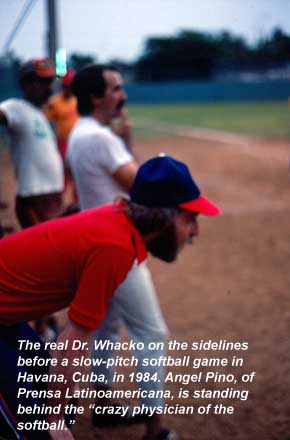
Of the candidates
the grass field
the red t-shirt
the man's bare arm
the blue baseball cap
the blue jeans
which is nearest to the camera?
Result: the red t-shirt

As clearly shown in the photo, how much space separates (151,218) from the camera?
6.90 ft

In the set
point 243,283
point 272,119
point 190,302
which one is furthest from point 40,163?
point 272,119

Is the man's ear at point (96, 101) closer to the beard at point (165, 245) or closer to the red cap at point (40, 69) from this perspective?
the red cap at point (40, 69)

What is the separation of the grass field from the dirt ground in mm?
11501

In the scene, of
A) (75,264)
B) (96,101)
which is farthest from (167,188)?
(96,101)

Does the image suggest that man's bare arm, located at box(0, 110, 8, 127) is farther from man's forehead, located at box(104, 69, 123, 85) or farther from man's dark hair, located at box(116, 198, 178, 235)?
man's dark hair, located at box(116, 198, 178, 235)

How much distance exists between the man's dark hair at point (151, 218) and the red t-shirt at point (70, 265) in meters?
0.03

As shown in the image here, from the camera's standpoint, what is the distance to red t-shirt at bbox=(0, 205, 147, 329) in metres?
1.93

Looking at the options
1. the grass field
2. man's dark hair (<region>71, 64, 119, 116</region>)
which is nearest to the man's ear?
man's dark hair (<region>71, 64, 119, 116</region>)

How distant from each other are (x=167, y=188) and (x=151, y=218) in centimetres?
12

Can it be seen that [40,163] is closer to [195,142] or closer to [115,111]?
[115,111]

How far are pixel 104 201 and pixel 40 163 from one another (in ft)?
3.73

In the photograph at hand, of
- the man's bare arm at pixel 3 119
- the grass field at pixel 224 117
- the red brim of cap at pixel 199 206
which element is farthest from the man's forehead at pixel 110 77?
the grass field at pixel 224 117

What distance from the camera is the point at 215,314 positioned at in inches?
184
